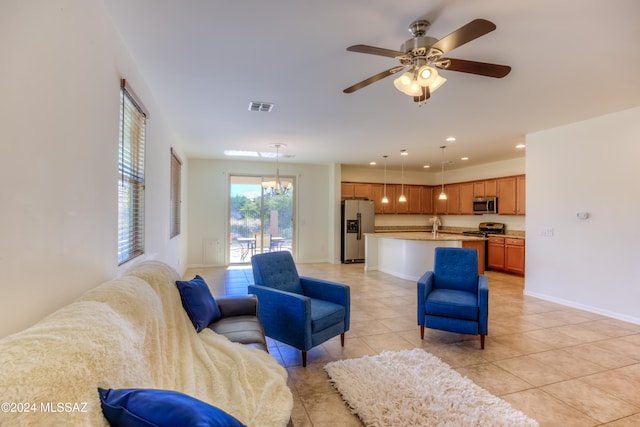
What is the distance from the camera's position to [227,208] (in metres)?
7.44

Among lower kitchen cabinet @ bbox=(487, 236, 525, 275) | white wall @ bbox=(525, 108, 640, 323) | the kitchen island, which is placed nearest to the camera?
white wall @ bbox=(525, 108, 640, 323)

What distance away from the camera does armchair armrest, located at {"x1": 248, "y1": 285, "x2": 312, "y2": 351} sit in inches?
100

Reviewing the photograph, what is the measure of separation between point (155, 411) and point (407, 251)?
5.80m

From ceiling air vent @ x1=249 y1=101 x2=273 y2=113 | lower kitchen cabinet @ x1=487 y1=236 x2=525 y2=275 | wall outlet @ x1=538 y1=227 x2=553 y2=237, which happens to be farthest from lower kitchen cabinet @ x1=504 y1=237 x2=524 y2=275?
ceiling air vent @ x1=249 y1=101 x2=273 y2=113

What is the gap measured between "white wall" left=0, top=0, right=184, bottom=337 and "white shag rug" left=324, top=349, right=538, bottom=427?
1875 millimetres

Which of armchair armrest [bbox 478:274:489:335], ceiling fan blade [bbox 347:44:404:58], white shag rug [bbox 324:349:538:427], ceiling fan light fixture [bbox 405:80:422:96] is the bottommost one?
white shag rug [bbox 324:349:538:427]

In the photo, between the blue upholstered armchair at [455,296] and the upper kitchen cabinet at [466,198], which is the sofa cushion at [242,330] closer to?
the blue upholstered armchair at [455,296]

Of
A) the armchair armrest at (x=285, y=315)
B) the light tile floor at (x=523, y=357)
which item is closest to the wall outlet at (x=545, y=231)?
the light tile floor at (x=523, y=357)

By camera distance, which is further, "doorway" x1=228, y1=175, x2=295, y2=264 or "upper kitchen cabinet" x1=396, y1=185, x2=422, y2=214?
"upper kitchen cabinet" x1=396, y1=185, x2=422, y2=214

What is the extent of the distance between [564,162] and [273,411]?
16.9ft

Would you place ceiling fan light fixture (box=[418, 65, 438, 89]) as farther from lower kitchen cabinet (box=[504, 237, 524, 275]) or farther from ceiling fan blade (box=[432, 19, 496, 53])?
lower kitchen cabinet (box=[504, 237, 524, 275])

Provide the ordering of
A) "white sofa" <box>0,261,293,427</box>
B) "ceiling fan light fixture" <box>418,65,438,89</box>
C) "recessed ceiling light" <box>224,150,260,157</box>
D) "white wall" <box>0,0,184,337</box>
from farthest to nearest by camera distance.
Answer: "recessed ceiling light" <box>224,150,260,157</box> → "ceiling fan light fixture" <box>418,65,438,89</box> → "white wall" <box>0,0,184,337</box> → "white sofa" <box>0,261,293,427</box>

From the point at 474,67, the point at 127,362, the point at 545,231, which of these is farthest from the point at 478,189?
the point at 127,362

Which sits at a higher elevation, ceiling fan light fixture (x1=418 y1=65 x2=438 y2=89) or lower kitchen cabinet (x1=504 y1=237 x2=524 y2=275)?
ceiling fan light fixture (x1=418 y1=65 x2=438 y2=89)
